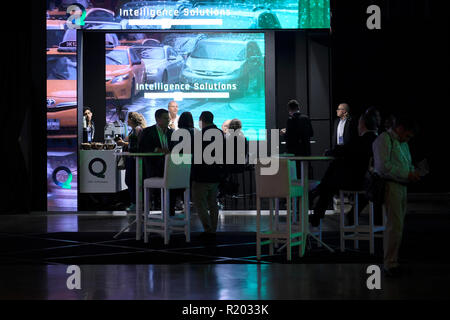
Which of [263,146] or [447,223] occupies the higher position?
[263,146]

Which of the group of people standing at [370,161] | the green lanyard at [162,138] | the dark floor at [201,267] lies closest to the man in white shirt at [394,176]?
the group of people standing at [370,161]

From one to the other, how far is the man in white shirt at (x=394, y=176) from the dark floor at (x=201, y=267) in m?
0.24

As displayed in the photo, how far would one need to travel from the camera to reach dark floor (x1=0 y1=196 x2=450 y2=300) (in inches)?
178

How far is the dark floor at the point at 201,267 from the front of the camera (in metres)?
4.53

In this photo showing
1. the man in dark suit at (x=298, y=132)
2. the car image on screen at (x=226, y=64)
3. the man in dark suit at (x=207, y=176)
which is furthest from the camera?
the car image on screen at (x=226, y=64)

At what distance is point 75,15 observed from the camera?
10.4 meters

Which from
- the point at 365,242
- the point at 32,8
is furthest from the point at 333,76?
the point at 32,8

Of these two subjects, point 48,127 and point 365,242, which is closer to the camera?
point 365,242

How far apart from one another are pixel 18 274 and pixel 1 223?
418 cm

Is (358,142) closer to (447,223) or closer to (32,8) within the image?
(447,223)

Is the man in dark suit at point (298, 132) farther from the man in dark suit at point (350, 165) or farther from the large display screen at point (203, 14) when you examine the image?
the man in dark suit at point (350, 165)

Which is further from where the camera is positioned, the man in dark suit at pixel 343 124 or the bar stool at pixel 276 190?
the man in dark suit at pixel 343 124

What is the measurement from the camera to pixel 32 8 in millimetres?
10375
